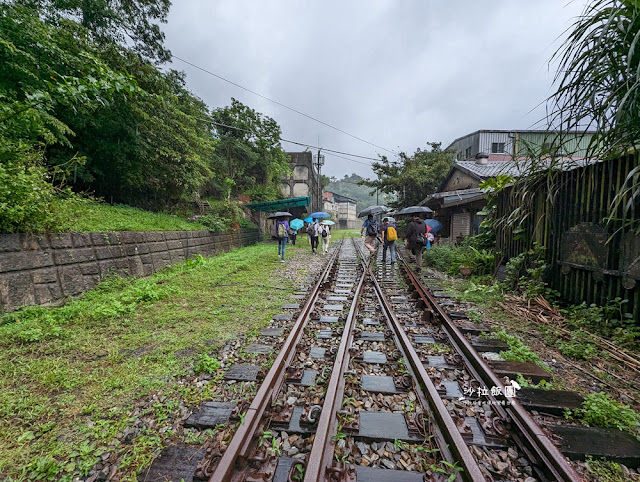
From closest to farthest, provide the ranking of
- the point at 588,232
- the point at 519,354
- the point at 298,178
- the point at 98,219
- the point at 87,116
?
the point at 519,354, the point at 588,232, the point at 98,219, the point at 87,116, the point at 298,178

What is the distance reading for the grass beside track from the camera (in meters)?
1.87

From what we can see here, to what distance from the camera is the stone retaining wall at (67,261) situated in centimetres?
409

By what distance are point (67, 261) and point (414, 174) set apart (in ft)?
69.0

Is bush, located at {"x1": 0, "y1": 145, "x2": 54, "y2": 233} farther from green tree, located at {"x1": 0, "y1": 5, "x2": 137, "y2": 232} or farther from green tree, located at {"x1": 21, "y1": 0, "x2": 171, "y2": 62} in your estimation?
green tree, located at {"x1": 21, "y1": 0, "x2": 171, "y2": 62}

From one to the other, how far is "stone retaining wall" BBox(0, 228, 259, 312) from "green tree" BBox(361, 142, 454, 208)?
18.7 m

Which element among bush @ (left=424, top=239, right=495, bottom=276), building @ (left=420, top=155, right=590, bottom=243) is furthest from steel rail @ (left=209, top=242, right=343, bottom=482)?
building @ (left=420, top=155, right=590, bottom=243)

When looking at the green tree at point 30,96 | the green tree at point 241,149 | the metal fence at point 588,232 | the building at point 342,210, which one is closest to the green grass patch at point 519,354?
the metal fence at point 588,232

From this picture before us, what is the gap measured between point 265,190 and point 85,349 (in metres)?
18.5

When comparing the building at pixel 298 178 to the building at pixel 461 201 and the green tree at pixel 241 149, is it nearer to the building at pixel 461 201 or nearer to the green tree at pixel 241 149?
the green tree at pixel 241 149

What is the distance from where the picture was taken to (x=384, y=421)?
2.19 m

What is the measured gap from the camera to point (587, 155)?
13.6 feet

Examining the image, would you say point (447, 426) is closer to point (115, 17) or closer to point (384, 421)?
point (384, 421)

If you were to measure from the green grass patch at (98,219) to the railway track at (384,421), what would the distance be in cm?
523

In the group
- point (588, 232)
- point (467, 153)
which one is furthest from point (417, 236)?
point (467, 153)
